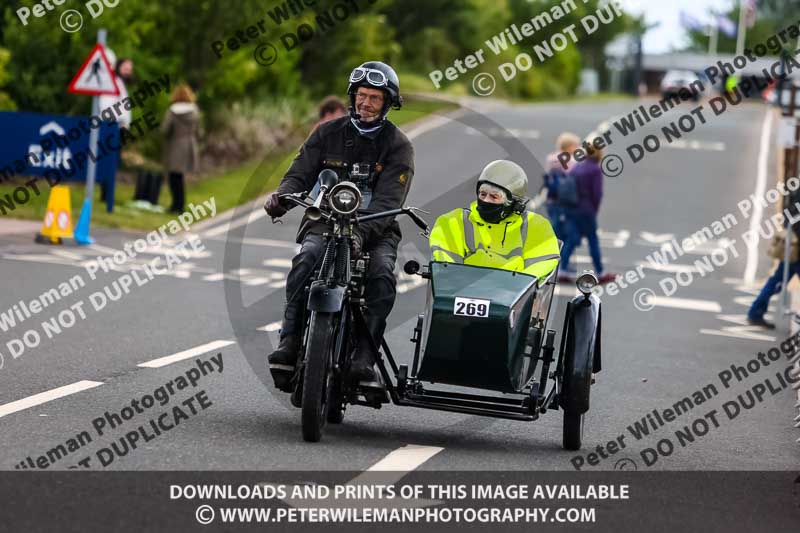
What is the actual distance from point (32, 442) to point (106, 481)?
1009 millimetres

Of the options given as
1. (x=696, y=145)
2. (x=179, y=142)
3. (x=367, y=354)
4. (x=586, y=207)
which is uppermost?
(x=696, y=145)

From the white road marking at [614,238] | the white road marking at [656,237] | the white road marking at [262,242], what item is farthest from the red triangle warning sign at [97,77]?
the white road marking at [656,237]

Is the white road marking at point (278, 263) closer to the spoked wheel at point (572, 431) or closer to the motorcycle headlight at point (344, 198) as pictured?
the spoked wheel at point (572, 431)

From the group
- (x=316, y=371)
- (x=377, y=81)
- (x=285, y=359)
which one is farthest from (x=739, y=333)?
(x=316, y=371)

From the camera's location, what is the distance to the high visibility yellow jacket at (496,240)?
8.62m

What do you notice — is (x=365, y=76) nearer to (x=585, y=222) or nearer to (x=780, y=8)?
(x=585, y=222)

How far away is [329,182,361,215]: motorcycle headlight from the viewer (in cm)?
800

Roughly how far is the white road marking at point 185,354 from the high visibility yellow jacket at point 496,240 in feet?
9.71

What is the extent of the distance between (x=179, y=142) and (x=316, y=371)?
53.7 ft

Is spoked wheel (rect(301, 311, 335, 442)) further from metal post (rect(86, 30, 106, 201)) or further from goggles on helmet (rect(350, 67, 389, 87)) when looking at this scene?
metal post (rect(86, 30, 106, 201))

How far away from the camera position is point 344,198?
803cm

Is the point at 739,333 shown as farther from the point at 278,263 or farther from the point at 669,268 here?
the point at 669,268

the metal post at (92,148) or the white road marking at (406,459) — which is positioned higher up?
the metal post at (92,148)

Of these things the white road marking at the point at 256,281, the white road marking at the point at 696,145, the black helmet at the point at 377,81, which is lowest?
the white road marking at the point at 256,281
